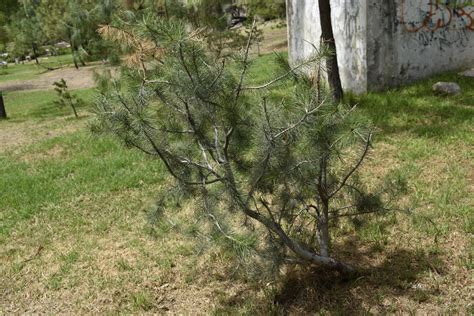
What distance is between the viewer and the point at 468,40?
9516 millimetres

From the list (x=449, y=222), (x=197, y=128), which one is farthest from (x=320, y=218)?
(x=449, y=222)

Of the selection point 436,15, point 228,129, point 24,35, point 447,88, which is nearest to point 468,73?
point 436,15

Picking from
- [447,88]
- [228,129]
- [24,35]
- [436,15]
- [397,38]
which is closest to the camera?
[228,129]

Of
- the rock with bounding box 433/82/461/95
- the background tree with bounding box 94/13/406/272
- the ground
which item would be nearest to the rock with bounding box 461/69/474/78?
the rock with bounding box 433/82/461/95

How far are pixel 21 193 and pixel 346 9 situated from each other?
602 cm

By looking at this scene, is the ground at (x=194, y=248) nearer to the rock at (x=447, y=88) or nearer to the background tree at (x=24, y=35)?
the rock at (x=447, y=88)

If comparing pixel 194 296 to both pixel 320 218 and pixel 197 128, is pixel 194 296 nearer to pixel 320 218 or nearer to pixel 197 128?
pixel 320 218

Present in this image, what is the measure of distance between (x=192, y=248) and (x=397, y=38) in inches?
247

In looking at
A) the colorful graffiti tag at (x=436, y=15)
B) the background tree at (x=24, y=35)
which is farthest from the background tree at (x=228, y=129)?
the background tree at (x=24, y=35)

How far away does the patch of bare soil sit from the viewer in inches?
864

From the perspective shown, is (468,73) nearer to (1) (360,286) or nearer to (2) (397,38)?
(2) (397,38)

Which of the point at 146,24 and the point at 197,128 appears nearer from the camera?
the point at 146,24

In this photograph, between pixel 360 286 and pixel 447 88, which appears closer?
pixel 360 286

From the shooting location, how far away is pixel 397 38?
8508 mm
